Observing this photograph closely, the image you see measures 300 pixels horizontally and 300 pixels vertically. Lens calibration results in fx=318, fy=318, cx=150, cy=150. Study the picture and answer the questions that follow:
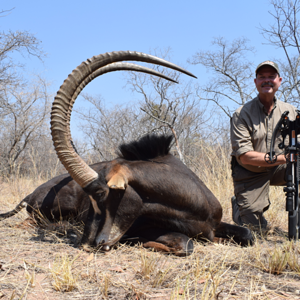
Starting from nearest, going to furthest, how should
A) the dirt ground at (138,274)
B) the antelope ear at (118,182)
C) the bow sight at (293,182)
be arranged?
the dirt ground at (138,274) < the antelope ear at (118,182) < the bow sight at (293,182)

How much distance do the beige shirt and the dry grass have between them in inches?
57.7

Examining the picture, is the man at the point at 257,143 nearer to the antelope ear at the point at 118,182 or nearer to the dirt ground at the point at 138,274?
the dirt ground at the point at 138,274

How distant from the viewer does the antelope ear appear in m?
3.07

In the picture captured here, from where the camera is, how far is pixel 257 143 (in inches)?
175

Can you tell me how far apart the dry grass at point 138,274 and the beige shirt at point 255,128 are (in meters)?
1.47

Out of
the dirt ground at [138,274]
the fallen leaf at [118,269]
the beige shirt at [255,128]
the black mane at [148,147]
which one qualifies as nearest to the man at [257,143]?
the beige shirt at [255,128]

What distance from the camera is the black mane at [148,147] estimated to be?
3842 millimetres

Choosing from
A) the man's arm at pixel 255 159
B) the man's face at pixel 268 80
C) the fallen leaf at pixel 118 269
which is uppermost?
the man's face at pixel 268 80

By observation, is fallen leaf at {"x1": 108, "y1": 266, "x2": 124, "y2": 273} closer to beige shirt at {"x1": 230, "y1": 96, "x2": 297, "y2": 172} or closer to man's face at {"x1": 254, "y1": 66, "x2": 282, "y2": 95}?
beige shirt at {"x1": 230, "y1": 96, "x2": 297, "y2": 172}

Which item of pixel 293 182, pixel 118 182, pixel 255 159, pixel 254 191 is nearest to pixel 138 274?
pixel 118 182

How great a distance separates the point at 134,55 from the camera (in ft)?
10.2

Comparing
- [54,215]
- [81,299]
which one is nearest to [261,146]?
[54,215]

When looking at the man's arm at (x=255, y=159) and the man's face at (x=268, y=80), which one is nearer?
the man's arm at (x=255, y=159)

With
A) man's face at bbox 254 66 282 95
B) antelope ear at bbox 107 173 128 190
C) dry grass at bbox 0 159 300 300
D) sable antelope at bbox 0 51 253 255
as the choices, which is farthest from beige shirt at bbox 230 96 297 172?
antelope ear at bbox 107 173 128 190
